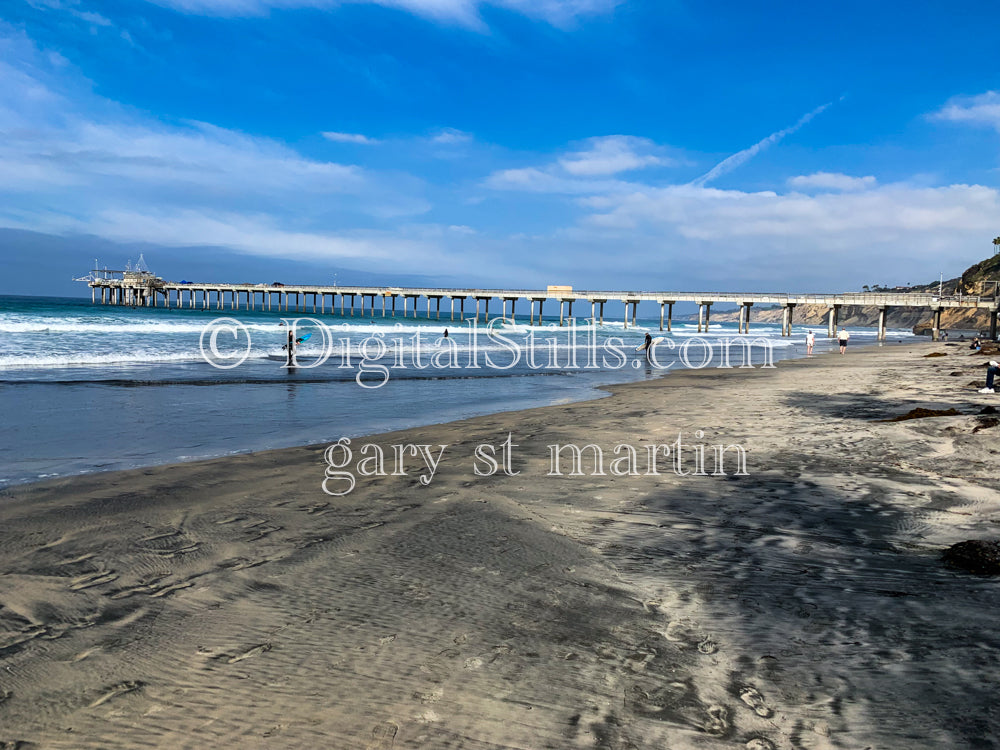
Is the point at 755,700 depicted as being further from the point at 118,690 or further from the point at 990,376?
the point at 990,376

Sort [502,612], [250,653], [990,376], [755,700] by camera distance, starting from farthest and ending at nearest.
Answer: [990,376] → [502,612] → [250,653] → [755,700]

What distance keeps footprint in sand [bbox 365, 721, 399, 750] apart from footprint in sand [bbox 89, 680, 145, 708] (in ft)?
3.70

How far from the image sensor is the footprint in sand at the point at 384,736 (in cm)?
216

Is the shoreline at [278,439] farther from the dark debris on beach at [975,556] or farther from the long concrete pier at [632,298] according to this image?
the long concrete pier at [632,298]

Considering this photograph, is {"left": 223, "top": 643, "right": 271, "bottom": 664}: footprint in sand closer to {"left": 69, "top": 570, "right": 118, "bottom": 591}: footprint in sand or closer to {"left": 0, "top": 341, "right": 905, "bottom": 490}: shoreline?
{"left": 69, "top": 570, "right": 118, "bottom": 591}: footprint in sand

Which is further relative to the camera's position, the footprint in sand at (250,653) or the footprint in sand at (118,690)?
the footprint in sand at (250,653)

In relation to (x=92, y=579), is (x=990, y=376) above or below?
above

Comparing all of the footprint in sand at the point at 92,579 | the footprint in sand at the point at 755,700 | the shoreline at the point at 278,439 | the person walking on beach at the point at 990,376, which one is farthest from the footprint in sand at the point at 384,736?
the person walking on beach at the point at 990,376

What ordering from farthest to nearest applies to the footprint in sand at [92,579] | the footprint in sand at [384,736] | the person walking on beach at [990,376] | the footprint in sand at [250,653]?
the person walking on beach at [990,376] < the footprint in sand at [92,579] < the footprint in sand at [250,653] < the footprint in sand at [384,736]

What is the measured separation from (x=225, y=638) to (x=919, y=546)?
462 cm

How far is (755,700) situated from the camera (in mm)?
2432

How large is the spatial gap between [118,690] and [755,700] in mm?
2752

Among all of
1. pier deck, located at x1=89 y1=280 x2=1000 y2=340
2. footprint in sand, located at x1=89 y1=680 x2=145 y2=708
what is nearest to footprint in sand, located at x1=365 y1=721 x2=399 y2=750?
footprint in sand, located at x1=89 y1=680 x2=145 y2=708

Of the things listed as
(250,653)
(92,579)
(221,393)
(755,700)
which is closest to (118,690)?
(250,653)
